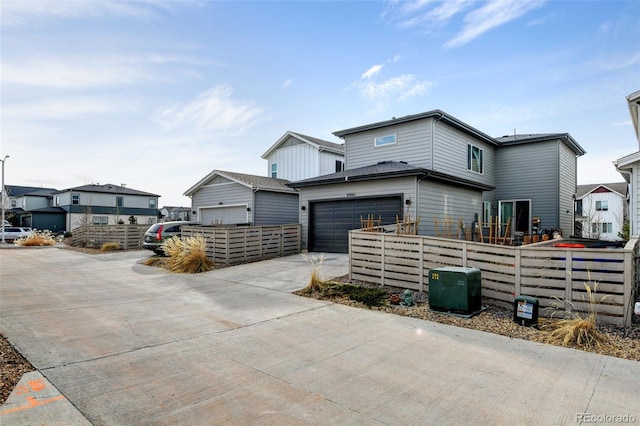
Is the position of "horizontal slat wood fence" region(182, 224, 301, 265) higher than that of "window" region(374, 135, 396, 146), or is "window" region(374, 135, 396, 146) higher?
"window" region(374, 135, 396, 146)

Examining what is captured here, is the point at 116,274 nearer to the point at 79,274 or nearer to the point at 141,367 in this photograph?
the point at 79,274

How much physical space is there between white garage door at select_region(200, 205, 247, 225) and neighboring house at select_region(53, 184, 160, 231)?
23.2m

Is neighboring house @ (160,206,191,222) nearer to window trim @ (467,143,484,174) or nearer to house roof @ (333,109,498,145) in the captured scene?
house roof @ (333,109,498,145)

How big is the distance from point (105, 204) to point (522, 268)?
47021 millimetres

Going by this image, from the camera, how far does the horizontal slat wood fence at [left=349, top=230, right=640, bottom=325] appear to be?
5.65 m

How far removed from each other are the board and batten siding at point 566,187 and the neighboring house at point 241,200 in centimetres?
1455

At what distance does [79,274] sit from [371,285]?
31.5ft

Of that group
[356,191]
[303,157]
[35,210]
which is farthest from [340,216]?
[35,210]

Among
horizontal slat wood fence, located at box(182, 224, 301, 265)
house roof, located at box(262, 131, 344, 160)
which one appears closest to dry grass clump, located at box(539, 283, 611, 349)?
horizontal slat wood fence, located at box(182, 224, 301, 265)

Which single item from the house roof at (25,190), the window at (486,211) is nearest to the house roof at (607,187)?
the window at (486,211)

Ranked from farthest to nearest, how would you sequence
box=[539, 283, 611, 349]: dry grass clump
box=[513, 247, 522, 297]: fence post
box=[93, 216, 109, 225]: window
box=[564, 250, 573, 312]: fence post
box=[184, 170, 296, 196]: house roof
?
box=[93, 216, 109, 225]: window < box=[184, 170, 296, 196]: house roof < box=[513, 247, 522, 297]: fence post < box=[564, 250, 573, 312]: fence post < box=[539, 283, 611, 349]: dry grass clump

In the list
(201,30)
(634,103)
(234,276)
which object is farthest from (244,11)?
(634,103)

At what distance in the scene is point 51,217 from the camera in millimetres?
41969

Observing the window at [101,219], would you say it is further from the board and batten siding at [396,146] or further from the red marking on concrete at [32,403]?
the red marking on concrete at [32,403]
